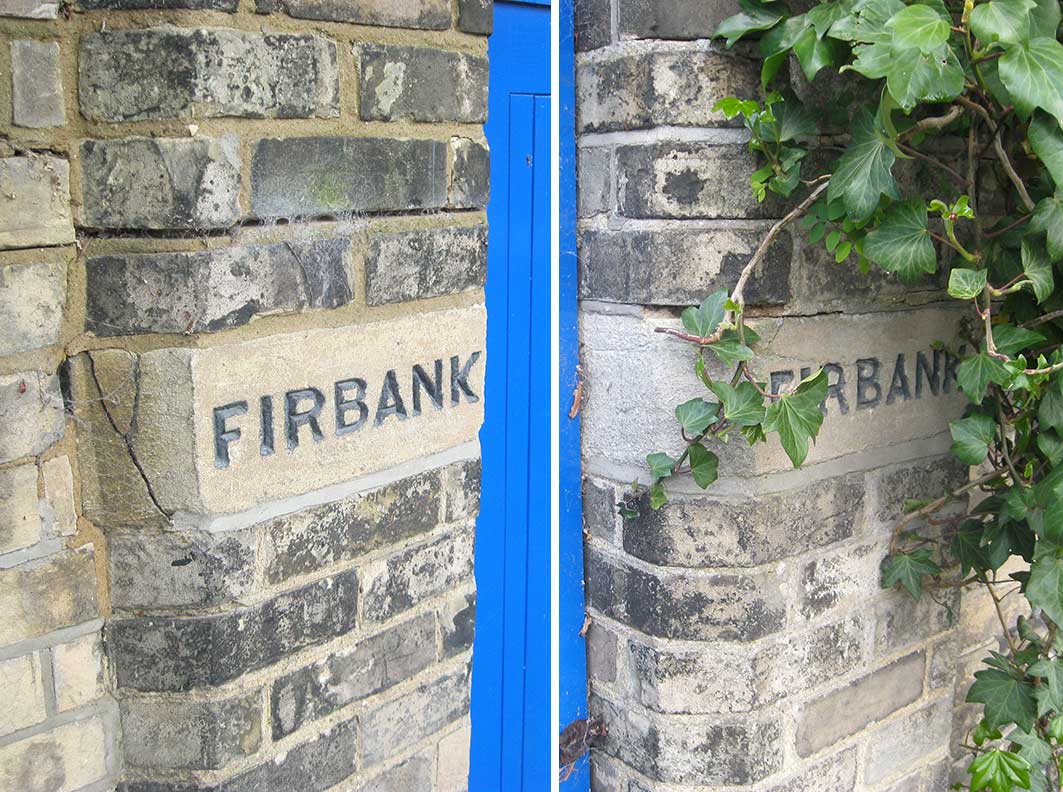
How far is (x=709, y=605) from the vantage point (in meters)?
1.80

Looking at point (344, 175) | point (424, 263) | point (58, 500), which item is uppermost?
point (344, 175)

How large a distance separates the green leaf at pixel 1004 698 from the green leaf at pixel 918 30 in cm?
118

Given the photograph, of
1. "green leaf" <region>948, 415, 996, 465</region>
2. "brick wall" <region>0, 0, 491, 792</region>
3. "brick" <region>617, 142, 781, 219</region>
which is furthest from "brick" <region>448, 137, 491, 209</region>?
"green leaf" <region>948, 415, 996, 465</region>

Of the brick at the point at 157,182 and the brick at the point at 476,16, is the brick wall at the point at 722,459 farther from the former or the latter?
the brick at the point at 157,182

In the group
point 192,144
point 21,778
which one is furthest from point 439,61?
point 21,778

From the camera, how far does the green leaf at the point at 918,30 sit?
1.38 metres

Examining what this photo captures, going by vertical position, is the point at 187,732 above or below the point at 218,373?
below

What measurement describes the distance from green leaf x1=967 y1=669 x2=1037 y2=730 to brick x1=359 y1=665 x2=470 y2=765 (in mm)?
991

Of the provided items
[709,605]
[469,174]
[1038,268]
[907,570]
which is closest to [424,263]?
[469,174]

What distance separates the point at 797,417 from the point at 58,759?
3.45 feet

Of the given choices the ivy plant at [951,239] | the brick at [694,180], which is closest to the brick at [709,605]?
the ivy plant at [951,239]

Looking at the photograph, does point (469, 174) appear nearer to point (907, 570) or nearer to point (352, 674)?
point (352, 674)

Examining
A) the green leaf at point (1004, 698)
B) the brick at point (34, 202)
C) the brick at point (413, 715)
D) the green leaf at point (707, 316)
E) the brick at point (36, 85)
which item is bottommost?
the green leaf at point (1004, 698)

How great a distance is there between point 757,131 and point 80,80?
955 mm
